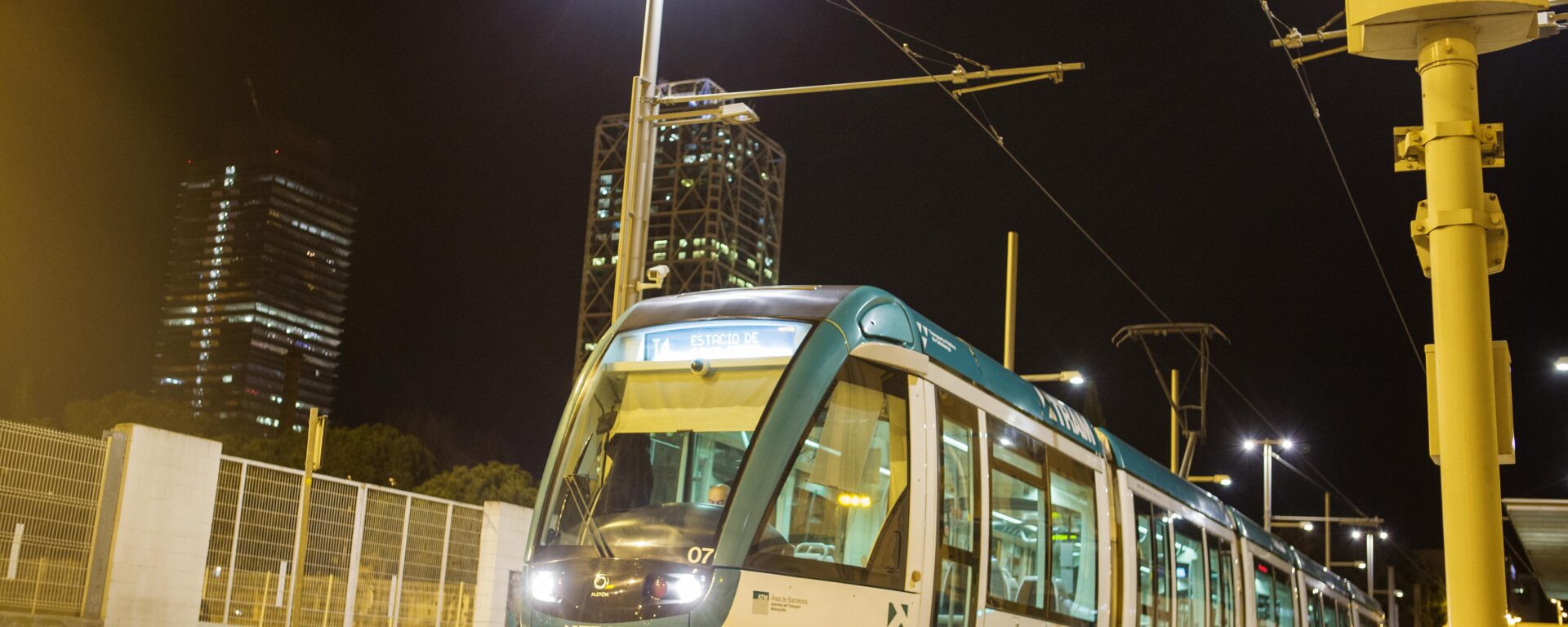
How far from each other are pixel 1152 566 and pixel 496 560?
10508mm

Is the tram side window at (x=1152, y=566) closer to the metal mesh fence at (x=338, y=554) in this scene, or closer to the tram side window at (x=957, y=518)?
the tram side window at (x=957, y=518)

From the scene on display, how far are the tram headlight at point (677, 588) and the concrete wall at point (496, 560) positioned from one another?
12777 mm

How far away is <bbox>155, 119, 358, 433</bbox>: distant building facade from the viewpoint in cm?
16300

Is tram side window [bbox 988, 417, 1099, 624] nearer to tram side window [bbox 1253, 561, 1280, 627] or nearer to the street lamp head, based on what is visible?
tram side window [bbox 1253, 561, 1280, 627]

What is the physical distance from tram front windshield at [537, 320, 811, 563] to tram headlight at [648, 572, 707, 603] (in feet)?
0.78

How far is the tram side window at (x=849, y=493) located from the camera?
791cm

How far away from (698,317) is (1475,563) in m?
4.81

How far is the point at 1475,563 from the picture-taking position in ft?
18.6

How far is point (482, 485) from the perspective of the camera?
171 ft

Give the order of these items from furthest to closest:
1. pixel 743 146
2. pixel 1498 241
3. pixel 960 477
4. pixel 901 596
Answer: pixel 743 146
pixel 960 477
pixel 901 596
pixel 1498 241

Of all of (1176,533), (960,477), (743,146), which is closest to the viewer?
(960,477)

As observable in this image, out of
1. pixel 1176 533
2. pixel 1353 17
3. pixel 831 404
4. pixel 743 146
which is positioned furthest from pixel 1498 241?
pixel 743 146

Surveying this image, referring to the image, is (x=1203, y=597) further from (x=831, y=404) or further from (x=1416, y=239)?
(x=1416, y=239)

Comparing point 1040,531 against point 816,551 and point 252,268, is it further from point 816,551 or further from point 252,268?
point 252,268
